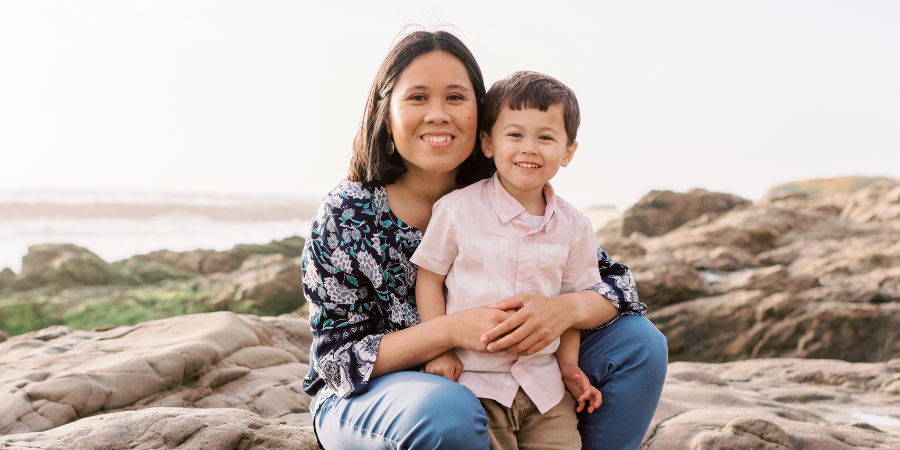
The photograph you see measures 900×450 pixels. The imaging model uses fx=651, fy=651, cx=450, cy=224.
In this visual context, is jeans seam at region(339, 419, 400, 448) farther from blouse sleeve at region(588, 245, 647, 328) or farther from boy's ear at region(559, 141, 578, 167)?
boy's ear at region(559, 141, 578, 167)

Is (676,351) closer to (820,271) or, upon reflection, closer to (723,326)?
(723,326)

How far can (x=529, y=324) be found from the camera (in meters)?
2.10

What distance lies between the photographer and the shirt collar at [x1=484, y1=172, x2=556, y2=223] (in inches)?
92.0

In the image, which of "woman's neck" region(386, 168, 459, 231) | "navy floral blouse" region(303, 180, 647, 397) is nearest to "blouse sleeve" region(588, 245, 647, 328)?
"navy floral blouse" region(303, 180, 647, 397)

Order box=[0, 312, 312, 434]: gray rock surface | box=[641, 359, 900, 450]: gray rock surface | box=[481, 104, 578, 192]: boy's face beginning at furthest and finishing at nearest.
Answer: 1. box=[0, 312, 312, 434]: gray rock surface
2. box=[641, 359, 900, 450]: gray rock surface
3. box=[481, 104, 578, 192]: boy's face

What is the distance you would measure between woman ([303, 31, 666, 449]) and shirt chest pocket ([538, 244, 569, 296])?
0.09 meters

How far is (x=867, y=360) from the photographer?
589cm

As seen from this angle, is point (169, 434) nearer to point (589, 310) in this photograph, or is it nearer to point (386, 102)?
point (386, 102)

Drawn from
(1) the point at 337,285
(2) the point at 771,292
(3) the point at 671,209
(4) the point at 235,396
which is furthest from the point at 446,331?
(3) the point at 671,209

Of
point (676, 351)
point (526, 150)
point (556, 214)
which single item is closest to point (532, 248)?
point (556, 214)

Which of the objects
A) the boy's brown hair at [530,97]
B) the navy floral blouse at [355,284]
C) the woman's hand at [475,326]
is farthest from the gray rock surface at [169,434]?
the boy's brown hair at [530,97]

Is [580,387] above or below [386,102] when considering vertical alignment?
below

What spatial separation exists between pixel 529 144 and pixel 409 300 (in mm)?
733

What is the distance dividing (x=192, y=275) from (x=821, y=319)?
892cm
